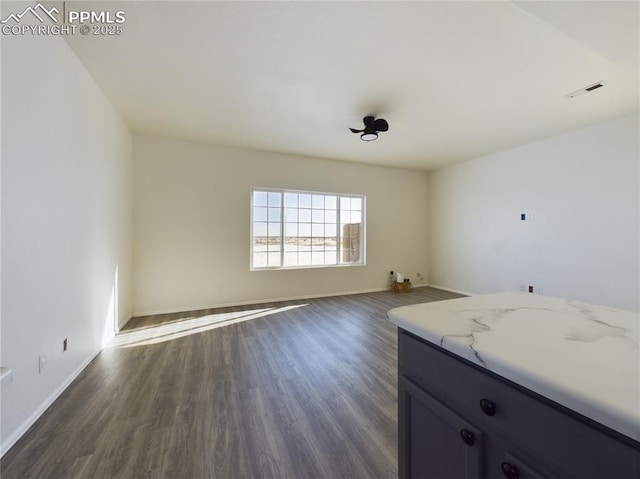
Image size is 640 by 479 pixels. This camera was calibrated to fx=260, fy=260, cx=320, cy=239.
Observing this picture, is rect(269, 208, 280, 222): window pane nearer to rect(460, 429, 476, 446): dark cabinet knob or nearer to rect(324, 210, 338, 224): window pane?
rect(324, 210, 338, 224): window pane

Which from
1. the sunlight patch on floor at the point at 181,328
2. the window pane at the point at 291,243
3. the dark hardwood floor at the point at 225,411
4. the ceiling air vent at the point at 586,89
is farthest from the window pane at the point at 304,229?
the ceiling air vent at the point at 586,89

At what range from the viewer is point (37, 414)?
5.53 ft

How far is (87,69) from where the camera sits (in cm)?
235

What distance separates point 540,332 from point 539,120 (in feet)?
12.6

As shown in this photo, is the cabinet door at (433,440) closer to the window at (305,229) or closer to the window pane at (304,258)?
the window at (305,229)

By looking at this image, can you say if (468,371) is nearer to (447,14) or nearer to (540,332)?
(540,332)

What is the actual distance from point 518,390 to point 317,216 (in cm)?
460

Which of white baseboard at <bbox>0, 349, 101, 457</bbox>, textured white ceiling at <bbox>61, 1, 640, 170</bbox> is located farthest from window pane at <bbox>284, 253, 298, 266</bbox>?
white baseboard at <bbox>0, 349, 101, 457</bbox>

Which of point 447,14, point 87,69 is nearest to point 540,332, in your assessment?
point 447,14

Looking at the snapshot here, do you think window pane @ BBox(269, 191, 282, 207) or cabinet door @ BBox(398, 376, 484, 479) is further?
window pane @ BBox(269, 191, 282, 207)

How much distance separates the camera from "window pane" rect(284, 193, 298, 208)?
4.81 m

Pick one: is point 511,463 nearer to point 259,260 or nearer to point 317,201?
point 259,260

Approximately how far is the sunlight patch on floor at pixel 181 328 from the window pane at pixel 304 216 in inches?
67.3

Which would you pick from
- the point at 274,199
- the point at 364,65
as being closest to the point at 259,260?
the point at 274,199
